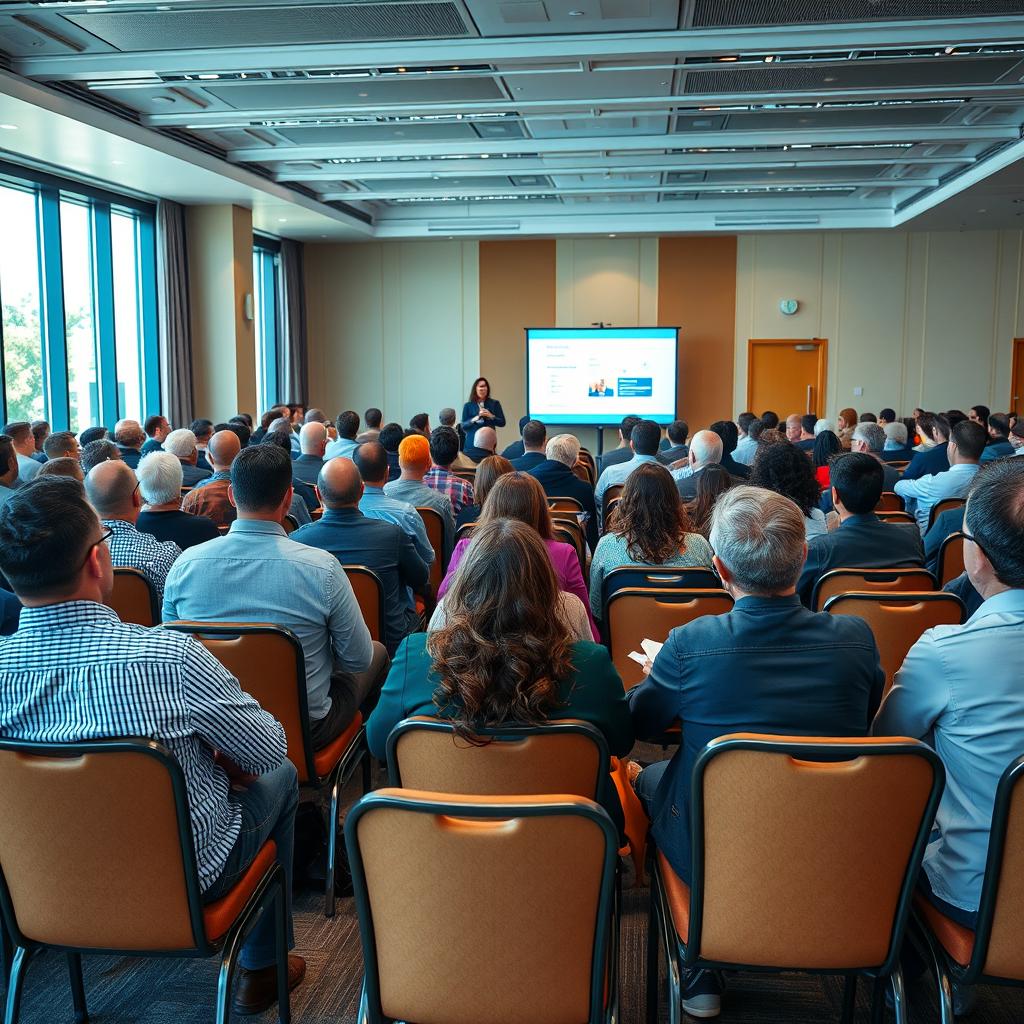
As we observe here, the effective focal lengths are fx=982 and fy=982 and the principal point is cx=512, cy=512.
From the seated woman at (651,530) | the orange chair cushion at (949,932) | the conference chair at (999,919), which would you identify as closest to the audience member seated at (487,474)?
the seated woman at (651,530)

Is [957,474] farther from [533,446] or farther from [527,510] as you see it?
[527,510]

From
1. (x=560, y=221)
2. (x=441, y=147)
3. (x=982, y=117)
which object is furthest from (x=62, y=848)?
(x=560, y=221)

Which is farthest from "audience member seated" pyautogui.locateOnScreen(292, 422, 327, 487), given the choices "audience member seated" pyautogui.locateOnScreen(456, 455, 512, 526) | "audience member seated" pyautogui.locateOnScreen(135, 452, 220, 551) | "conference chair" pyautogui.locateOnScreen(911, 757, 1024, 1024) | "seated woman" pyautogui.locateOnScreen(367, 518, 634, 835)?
"conference chair" pyautogui.locateOnScreen(911, 757, 1024, 1024)

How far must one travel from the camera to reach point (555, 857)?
1.63 m

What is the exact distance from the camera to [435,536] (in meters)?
5.09

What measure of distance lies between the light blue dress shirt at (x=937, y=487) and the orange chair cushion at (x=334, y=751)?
3787 mm

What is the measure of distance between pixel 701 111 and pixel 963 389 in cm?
824

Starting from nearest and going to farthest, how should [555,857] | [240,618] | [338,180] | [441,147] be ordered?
[555,857] → [240,618] → [441,147] → [338,180]

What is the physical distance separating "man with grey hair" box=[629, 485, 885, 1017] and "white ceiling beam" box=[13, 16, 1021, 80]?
539 cm

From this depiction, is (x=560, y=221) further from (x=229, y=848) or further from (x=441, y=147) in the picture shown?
(x=229, y=848)

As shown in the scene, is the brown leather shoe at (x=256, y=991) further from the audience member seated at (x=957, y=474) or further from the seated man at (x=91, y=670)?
the audience member seated at (x=957, y=474)

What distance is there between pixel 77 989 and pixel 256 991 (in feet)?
1.38

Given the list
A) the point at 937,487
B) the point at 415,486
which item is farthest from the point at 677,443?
the point at 415,486

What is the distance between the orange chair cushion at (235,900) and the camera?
1.98m
